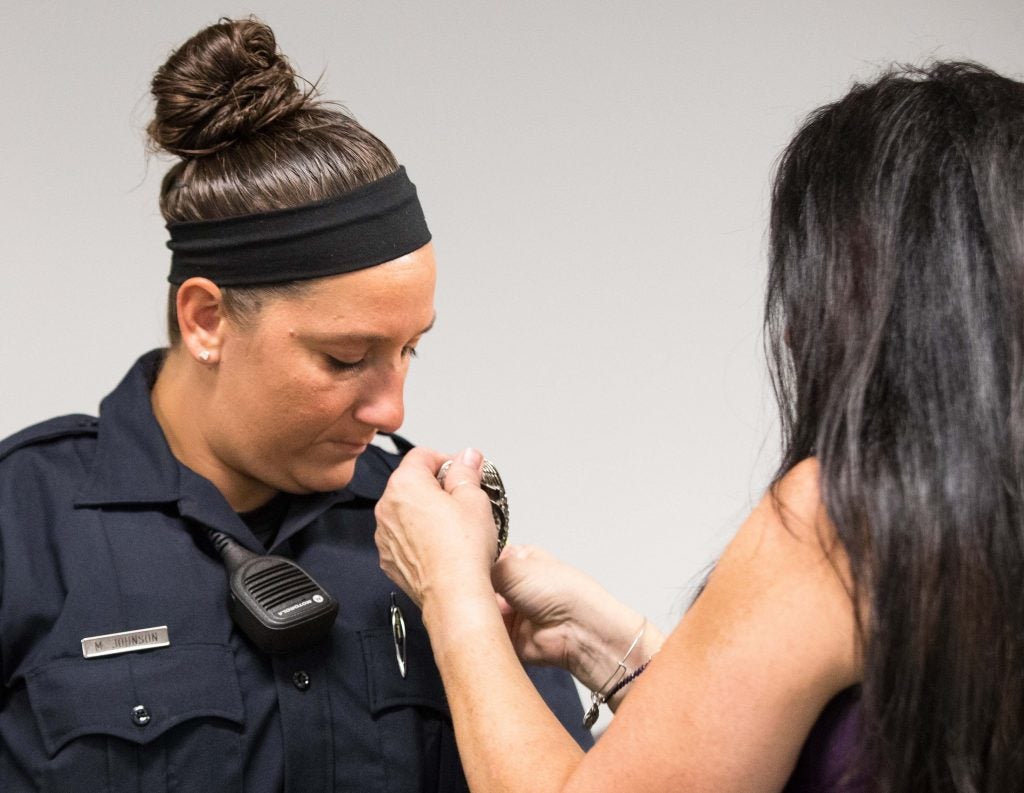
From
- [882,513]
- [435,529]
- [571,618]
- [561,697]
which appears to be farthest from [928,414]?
[561,697]

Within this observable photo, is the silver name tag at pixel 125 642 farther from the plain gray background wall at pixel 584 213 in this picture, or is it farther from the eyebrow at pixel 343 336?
the plain gray background wall at pixel 584 213

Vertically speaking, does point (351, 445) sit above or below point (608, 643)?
above

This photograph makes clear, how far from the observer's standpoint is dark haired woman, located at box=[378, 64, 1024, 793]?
3.05 feet

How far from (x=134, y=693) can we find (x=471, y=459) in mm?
432

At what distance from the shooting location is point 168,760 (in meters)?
1.34

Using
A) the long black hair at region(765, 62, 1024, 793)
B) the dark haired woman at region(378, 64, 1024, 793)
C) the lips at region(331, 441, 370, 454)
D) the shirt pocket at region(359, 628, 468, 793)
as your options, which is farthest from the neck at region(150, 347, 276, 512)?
the long black hair at region(765, 62, 1024, 793)

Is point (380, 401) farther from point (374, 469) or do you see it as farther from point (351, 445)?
point (374, 469)

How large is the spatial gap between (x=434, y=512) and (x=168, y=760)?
370 millimetres

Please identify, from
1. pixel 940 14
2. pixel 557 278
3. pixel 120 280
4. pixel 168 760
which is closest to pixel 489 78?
pixel 557 278

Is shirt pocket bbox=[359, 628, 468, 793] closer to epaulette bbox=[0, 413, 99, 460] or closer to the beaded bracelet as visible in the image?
the beaded bracelet

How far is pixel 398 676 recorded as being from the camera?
4.91 feet

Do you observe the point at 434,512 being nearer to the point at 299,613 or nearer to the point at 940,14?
the point at 299,613

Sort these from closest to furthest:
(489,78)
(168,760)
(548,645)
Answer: (168,760) → (548,645) → (489,78)

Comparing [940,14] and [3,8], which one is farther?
[940,14]
